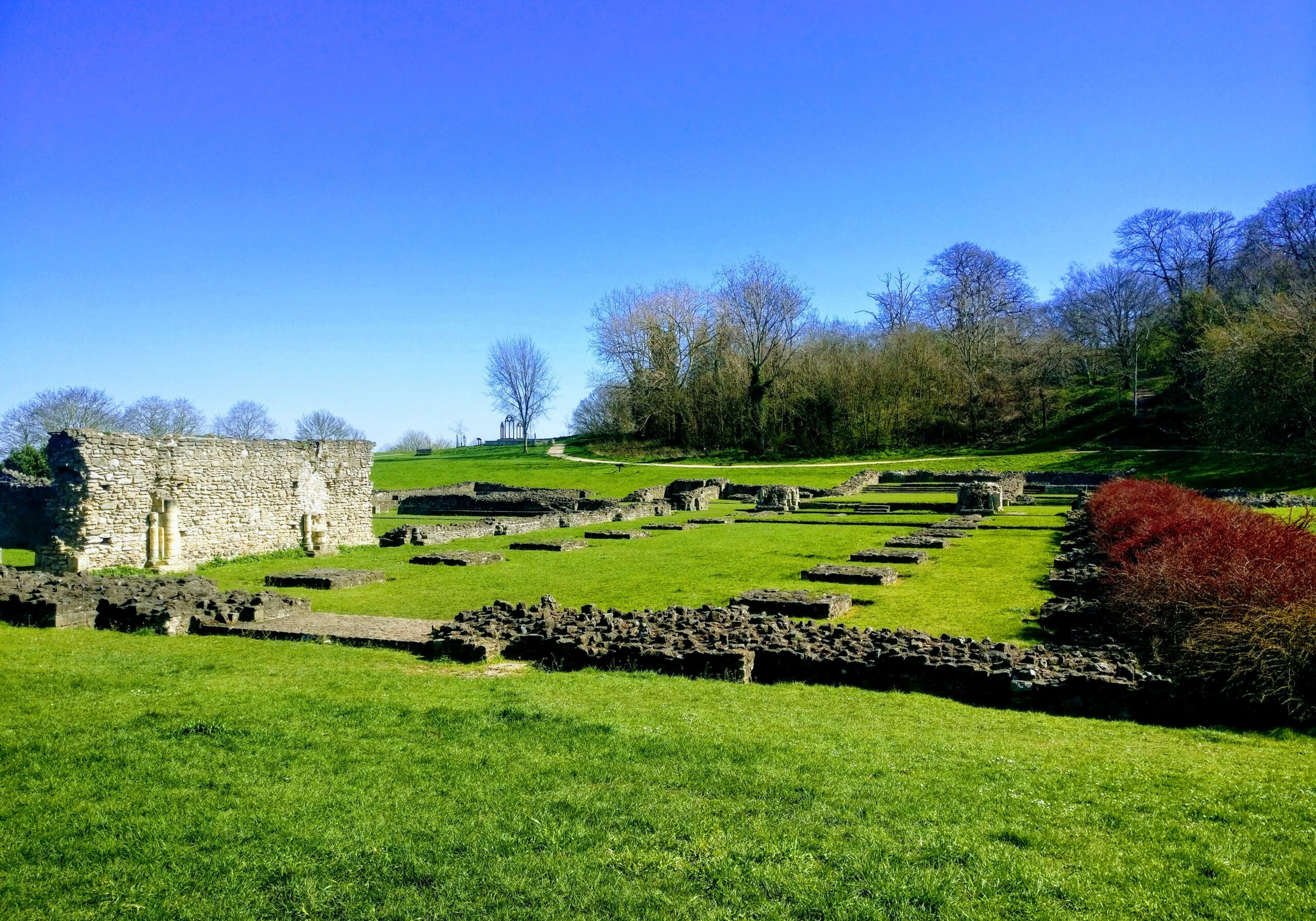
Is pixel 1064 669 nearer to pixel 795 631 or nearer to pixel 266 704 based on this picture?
pixel 795 631

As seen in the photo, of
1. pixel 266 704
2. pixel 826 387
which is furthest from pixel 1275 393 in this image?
pixel 266 704

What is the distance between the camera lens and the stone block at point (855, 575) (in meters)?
17.0

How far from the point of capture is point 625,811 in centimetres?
552

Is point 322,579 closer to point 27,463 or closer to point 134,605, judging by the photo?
point 134,605

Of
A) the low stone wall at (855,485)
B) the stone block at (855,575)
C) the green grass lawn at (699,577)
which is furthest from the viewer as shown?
the low stone wall at (855,485)

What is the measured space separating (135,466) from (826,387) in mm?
57707

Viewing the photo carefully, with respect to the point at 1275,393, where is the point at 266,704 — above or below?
below

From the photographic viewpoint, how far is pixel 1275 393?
3912 cm

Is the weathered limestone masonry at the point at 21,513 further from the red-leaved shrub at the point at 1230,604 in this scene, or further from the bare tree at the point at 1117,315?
the bare tree at the point at 1117,315

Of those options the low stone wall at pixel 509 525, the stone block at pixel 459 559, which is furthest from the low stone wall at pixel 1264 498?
the stone block at pixel 459 559

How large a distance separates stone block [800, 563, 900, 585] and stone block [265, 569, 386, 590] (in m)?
9.64

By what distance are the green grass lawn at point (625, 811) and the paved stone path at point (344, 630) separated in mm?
3158

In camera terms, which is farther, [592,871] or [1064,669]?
[1064,669]

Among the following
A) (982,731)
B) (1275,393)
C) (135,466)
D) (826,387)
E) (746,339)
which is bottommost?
(982,731)
